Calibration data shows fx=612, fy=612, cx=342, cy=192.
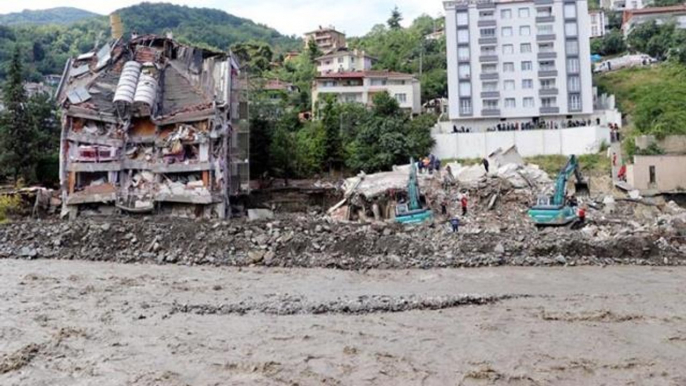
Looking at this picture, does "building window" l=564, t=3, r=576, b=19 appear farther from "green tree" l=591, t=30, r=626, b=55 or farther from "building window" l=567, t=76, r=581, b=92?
"green tree" l=591, t=30, r=626, b=55

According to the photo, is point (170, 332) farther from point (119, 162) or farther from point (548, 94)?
point (548, 94)

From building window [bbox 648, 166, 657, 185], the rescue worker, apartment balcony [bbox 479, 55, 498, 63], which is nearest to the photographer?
the rescue worker

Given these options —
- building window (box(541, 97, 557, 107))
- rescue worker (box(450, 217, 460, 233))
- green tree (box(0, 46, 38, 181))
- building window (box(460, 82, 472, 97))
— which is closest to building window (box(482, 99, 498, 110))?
building window (box(460, 82, 472, 97))

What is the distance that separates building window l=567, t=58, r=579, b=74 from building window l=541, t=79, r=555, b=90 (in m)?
1.81

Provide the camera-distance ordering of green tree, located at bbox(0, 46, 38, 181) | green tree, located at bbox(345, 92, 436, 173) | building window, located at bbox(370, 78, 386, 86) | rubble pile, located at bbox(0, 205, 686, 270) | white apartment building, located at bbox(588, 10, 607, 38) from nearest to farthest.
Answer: rubble pile, located at bbox(0, 205, 686, 270)
green tree, located at bbox(0, 46, 38, 181)
green tree, located at bbox(345, 92, 436, 173)
building window, located at bbox(370, 78, 386, 86)
white apartment building, located at bbox(588, 10, 607, 38)

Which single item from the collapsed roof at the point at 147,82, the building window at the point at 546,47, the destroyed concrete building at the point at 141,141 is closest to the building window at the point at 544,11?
the building window at the point at 546,47

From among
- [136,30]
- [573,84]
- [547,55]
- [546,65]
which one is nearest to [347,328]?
[573,84]

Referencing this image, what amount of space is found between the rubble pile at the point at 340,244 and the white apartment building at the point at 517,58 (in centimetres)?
3032

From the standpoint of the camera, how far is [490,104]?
58.1 m

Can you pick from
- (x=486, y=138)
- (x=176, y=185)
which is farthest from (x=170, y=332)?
(x=486, y=138)

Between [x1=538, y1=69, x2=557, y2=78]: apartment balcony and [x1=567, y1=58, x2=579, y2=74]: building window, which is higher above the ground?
[x1=567, y1=58, x2=579, y2=74]: building window

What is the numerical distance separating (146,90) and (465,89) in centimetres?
3142

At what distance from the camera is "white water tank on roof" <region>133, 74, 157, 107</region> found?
3712 centimetres

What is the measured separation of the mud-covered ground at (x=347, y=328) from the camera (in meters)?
10.8
